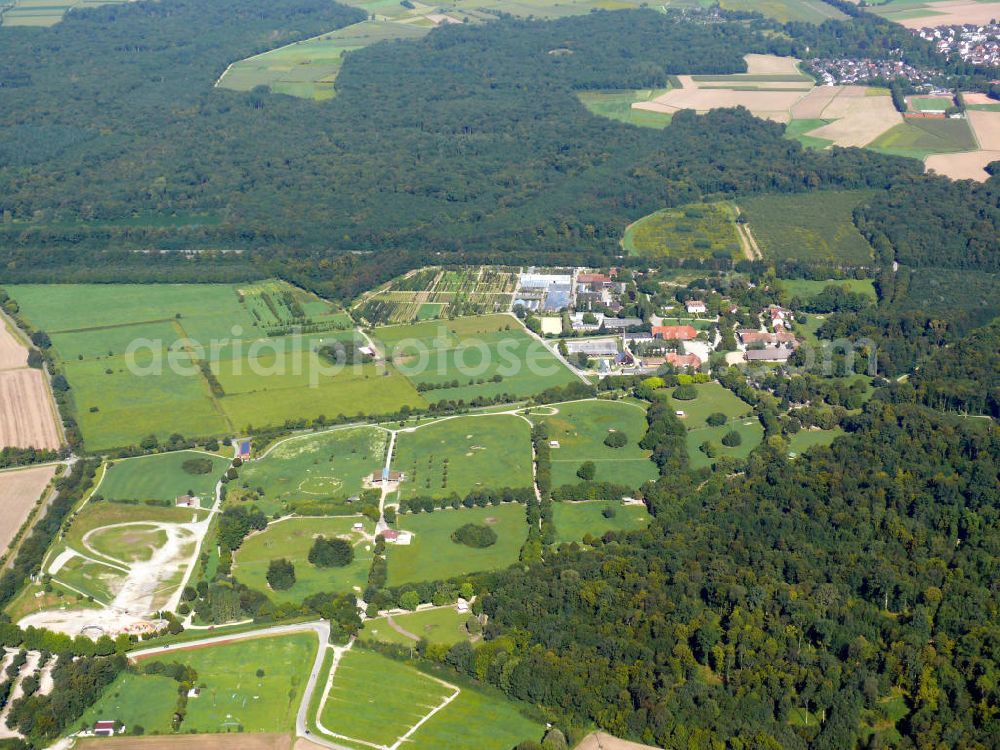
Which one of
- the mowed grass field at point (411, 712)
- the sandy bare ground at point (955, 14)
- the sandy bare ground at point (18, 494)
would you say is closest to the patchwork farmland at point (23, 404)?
the sandy bare ground at point (18, 494)

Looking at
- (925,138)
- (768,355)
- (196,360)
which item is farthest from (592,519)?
(925,138)

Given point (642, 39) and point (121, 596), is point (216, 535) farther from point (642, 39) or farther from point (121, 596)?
point (642, 39)

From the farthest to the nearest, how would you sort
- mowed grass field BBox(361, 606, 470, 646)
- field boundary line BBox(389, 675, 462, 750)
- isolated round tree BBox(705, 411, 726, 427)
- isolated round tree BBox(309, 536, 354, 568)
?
isolated round tree BBox(705, 411, 726, 427)
isolated round tree BBox(309, 536, 354, 568)
mowed grass field BBox(361, 606, 470, 646)
field boundary line BBox(389, 675, 462, 750)

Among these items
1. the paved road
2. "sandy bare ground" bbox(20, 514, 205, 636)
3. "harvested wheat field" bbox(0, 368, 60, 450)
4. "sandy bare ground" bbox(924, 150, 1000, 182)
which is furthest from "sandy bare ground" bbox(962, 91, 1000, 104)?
the paved road

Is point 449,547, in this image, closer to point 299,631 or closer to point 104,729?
point 299,631

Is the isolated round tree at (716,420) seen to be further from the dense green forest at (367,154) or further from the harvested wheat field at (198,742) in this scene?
the harvested wheat field at (198,742)

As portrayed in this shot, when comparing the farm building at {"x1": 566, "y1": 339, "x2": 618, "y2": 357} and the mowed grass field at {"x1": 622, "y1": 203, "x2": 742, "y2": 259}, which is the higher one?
the farm building at {"x1": 566, "y1": 339, "x2": 618, "y2": 357}

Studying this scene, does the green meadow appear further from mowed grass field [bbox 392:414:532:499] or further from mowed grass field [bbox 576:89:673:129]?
mowed grass field [bbox 576:89:673:129]
